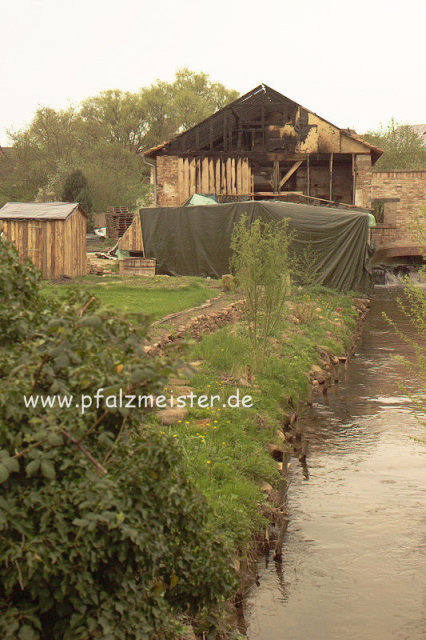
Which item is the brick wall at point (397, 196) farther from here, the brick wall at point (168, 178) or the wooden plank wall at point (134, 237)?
the wooden plank wall at point (134, 237)

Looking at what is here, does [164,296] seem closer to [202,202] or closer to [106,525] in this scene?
[202,202]

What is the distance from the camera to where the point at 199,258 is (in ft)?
75.9

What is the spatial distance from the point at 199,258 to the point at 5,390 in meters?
20.0

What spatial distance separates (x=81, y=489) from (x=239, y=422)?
5320 millimetres

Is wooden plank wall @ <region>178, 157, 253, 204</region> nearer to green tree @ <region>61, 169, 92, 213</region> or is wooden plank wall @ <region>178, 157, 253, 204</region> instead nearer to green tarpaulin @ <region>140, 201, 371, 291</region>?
green tarpaulin @ <region>140, 201, 371, 291</region>

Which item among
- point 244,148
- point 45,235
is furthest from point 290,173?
point 45,235

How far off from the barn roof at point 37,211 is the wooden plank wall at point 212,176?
7346 mm

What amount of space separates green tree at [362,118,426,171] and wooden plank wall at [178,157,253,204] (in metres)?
23.6

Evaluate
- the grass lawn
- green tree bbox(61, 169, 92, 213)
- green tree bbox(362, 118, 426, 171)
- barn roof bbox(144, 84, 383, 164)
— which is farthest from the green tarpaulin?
green tree bbox(362, 118, 426, 171)

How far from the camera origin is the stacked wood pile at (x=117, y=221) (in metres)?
32.7

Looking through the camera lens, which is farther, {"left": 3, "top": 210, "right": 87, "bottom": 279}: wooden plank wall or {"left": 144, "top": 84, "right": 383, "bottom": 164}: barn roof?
{"left": 144, "top": 84, "right": 383, "bottom": 164}: barn roof

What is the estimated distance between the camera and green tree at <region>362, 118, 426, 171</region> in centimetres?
4950

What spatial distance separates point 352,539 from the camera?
6.56 m

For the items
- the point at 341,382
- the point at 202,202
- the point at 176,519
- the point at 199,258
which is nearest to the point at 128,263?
the point at 199,258
